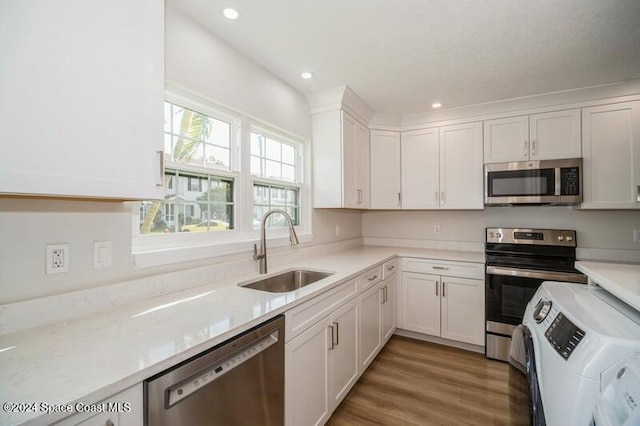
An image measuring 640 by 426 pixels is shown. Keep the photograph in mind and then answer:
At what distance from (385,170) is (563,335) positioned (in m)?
2.55

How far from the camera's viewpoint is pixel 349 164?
283 centimetres

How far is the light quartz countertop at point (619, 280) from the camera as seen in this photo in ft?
2.96

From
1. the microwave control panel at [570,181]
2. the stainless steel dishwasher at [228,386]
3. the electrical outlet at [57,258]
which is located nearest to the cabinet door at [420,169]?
the microwave control panel at [570,181]

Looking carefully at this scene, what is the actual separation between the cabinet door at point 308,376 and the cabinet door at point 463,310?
1.61 metres

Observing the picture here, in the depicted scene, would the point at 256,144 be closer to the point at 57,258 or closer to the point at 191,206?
the point at 191,206

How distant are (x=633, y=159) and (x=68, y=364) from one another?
12.6ft

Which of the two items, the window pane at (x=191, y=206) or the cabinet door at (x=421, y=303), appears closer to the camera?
Answer: the window pane at (x=191, y=206)

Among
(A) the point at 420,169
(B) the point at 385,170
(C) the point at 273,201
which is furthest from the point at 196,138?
(A) the point at 420,169

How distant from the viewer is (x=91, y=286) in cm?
122

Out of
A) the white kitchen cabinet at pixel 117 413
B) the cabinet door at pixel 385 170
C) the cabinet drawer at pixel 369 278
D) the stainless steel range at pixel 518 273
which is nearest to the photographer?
the white kitchen cabinet at pixel 117 413

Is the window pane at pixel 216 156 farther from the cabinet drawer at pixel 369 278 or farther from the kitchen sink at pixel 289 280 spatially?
the cabinet drawer at pixel 369 278

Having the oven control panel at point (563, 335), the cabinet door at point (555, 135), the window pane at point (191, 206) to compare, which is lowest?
the oven control panel at point (563, 335)

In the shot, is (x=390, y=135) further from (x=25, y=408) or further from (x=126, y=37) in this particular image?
(x=25, y=408)

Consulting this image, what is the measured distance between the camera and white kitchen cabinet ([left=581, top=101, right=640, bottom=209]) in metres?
2.41
